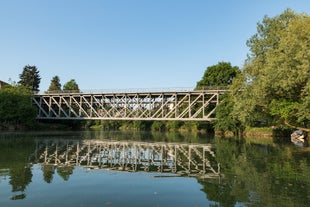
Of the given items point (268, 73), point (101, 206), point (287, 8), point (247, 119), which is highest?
point (287, 8)

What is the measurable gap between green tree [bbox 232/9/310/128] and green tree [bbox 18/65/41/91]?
9422 centimetres

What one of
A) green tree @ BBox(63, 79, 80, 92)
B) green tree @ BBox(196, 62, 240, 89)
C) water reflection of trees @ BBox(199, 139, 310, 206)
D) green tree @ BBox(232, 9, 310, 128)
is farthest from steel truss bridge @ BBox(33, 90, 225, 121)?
water reflection of trees @ BBox(199, 139, 310, 206)

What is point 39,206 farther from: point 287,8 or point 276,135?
point 276,135

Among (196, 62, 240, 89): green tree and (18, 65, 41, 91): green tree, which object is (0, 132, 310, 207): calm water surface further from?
(18, 65, 41, 91): green tree

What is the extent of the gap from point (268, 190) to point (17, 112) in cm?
6997

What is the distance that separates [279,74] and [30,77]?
106266 mm

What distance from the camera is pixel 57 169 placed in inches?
648

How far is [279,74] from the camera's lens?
28156 millimetres

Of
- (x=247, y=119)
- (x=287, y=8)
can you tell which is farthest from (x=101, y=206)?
(x=287, y=8)

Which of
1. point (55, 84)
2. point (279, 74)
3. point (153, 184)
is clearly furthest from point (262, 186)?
point (55, 84)

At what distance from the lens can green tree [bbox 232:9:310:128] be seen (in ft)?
89.6

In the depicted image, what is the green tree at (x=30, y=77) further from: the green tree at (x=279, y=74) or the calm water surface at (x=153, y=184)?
the calm water surface at (x=153, y=184)

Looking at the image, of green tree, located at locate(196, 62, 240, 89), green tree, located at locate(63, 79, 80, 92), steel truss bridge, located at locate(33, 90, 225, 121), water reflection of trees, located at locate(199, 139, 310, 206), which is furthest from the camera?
green tree, located at locate(63, 79, 80, 92)

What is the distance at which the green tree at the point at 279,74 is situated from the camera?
89.6ft
